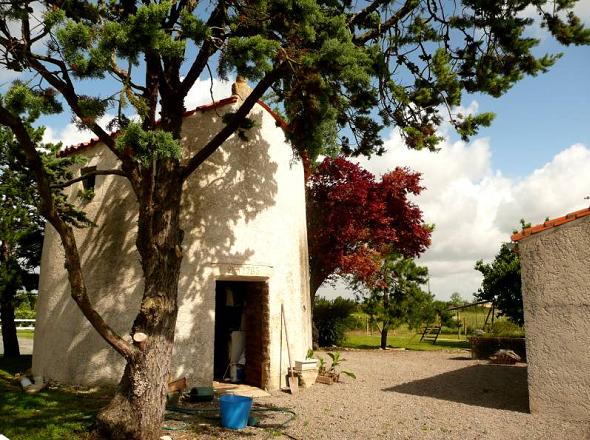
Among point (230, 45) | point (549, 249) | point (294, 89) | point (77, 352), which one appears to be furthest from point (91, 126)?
point (549, 249)

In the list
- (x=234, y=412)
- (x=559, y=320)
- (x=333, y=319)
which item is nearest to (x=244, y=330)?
(x=234, y=412)

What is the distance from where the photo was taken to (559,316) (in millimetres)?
8078

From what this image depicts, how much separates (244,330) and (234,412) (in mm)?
4159

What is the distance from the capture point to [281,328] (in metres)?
10.2

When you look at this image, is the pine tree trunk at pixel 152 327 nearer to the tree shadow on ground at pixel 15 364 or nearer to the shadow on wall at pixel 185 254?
the shadow on wall at pixel 185 254

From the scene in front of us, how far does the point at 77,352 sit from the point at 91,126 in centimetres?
514

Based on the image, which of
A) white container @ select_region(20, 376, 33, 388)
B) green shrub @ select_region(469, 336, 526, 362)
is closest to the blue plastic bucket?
white container @ select_region(20, 376, 33, 388)

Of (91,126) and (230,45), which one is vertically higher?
(230,45)

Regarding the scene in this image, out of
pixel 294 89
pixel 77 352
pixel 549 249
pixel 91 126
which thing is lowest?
pixel 77 352

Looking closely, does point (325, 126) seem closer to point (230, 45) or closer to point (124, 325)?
point (230, 45)

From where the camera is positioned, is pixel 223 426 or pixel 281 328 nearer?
pixel 223 426

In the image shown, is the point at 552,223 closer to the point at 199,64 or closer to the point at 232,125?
the point at 232,125

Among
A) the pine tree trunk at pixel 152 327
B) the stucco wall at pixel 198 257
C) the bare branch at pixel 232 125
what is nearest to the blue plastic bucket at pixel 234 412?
the pine tree trunk at pixel 152 327

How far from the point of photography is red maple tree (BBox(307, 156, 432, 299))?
57.8 feet
